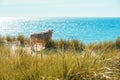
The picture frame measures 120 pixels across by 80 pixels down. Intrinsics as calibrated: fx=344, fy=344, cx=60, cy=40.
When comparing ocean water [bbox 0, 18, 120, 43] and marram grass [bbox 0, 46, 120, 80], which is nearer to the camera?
marram grass [bbox 0, 46, 120, 80]

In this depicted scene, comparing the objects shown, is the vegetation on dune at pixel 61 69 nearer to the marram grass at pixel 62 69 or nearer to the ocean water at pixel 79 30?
the marram grass at pixel 62 69

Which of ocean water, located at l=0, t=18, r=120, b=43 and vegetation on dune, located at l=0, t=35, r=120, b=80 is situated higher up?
vegetation on dune, located at l=0, t=35, r=120, b=80

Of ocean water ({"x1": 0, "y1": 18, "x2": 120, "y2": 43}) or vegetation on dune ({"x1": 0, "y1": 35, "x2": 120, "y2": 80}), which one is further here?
ocean water ({"x1": 0, "y1": 18, "x2": 120, "y2": 43})

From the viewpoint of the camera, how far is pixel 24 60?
5301 millimetres

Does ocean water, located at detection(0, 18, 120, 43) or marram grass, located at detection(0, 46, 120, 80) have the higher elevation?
marram grass, located at detection(0, 46, 120, 80)

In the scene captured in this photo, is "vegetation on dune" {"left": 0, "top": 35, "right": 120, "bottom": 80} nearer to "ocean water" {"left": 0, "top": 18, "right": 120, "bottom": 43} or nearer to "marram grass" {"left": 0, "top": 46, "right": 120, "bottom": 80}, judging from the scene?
"marram grass" {"left": 0, "top": 46, "right": 120, "bottom": 80}

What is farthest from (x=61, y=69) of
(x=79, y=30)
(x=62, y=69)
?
(x=79, y=30)

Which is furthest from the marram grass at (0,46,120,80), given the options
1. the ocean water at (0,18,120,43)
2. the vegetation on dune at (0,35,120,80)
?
the ocean water at (0,18,120,43)

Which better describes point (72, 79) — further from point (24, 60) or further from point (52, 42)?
point (52, 42)

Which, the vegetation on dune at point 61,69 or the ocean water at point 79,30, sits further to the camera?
the ocean water at point 79,30

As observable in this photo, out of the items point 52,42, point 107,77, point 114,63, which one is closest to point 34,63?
point 107,77

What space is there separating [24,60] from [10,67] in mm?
378

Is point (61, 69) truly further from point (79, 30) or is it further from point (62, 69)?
point (79, 30)

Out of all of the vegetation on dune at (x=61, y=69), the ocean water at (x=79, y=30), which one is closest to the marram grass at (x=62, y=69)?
the vegetation on dune at (x=61, y=69)
